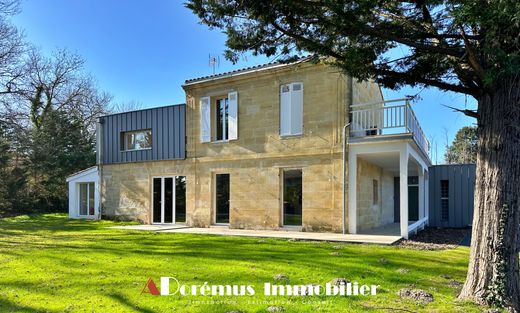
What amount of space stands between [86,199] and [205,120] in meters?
8.39

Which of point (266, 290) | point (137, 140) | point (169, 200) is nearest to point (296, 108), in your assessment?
point (169, 200)

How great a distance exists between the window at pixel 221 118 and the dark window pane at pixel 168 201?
2.89m

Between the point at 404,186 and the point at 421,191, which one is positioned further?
the point at 421,191

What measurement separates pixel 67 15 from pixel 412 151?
14.7m

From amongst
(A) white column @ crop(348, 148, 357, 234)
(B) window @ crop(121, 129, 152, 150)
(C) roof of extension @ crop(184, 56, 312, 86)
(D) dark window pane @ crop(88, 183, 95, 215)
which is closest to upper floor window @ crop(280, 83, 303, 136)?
(C) roof of extension @ crop(184, 56, 312, 86)

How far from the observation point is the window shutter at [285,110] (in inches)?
497

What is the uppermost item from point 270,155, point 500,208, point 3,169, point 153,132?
point 153,132

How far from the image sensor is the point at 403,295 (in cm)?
498

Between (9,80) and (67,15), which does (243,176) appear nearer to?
(67,15)

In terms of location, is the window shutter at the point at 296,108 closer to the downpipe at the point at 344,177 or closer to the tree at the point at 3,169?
the downpipe at the point at 344,177

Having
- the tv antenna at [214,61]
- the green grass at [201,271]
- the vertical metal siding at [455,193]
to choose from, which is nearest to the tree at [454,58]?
the green grass at [201,271]

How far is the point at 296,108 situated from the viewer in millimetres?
12516

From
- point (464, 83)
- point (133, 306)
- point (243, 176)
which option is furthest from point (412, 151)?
point (133, 306)

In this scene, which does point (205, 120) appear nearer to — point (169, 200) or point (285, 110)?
point (285, 110)
